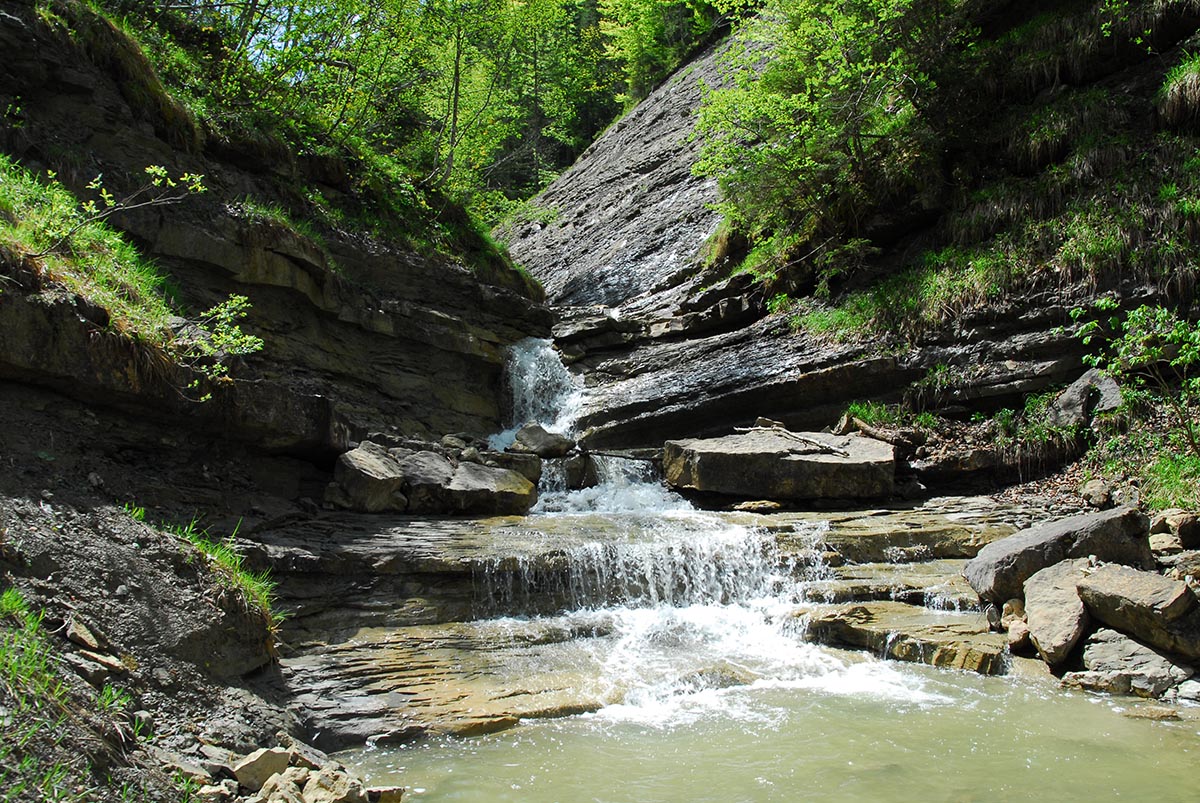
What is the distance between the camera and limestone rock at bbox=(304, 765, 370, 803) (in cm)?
419

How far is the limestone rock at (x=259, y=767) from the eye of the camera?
4348 mm

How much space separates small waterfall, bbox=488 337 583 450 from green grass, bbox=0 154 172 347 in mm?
8541

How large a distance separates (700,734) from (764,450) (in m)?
6.64

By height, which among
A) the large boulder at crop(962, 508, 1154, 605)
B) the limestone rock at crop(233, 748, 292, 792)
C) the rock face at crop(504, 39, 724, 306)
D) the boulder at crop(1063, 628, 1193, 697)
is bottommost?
the boulder at crop(1063, 628, 1193, 697)

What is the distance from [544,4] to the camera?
19438 mm

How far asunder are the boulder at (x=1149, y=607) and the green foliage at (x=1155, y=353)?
231cm

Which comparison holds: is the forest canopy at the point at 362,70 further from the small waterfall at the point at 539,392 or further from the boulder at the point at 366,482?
the boulder at the point at 366,482

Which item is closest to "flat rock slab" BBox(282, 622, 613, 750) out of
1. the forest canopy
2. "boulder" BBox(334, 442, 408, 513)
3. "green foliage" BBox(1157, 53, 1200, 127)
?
"boulder" BBox(334, 442, 408, 513)

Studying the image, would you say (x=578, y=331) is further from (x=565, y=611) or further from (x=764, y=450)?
(x=565, y=611)

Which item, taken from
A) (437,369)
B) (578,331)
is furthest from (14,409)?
(578,331)

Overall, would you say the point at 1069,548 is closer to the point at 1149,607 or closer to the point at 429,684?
the point at 1149,607

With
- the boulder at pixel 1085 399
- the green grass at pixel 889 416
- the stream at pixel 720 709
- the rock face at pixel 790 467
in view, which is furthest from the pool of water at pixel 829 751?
the green grass at pixel 889 416

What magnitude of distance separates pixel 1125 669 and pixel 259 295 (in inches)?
483

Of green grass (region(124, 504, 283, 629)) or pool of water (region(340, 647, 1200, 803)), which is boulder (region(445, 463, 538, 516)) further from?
pool of water (region(340, 647, 1200, 803))
